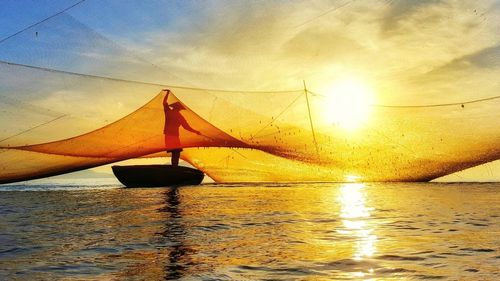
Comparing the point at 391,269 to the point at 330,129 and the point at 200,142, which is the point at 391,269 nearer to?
the point at 330,129

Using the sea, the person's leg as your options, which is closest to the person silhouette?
the person's leg

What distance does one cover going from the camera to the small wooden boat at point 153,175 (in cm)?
4375

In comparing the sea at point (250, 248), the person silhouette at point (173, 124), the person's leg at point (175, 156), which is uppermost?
the person silhouette at point (173, 124)

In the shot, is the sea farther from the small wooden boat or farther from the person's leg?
the small wooden boat

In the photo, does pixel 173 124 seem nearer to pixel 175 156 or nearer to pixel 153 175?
pixel 175 156

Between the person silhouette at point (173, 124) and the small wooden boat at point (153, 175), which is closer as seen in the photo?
the person silhouette at point (173, 124)

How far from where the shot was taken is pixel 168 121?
29.9 metres

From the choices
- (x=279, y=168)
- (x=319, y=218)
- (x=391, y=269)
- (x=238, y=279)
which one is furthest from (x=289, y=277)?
(x=279, y=168)

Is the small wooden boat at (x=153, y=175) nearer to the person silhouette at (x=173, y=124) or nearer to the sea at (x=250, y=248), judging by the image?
the person silhouette at (x=173, y=124)

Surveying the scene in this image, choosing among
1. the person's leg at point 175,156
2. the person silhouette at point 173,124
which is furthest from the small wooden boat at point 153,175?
the person silhouette at point 173,124

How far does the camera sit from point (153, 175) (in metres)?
44.3

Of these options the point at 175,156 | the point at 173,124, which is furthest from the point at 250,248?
the point at 175,156

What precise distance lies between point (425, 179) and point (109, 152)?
21.6 meters

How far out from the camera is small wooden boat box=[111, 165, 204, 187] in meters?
43.8
